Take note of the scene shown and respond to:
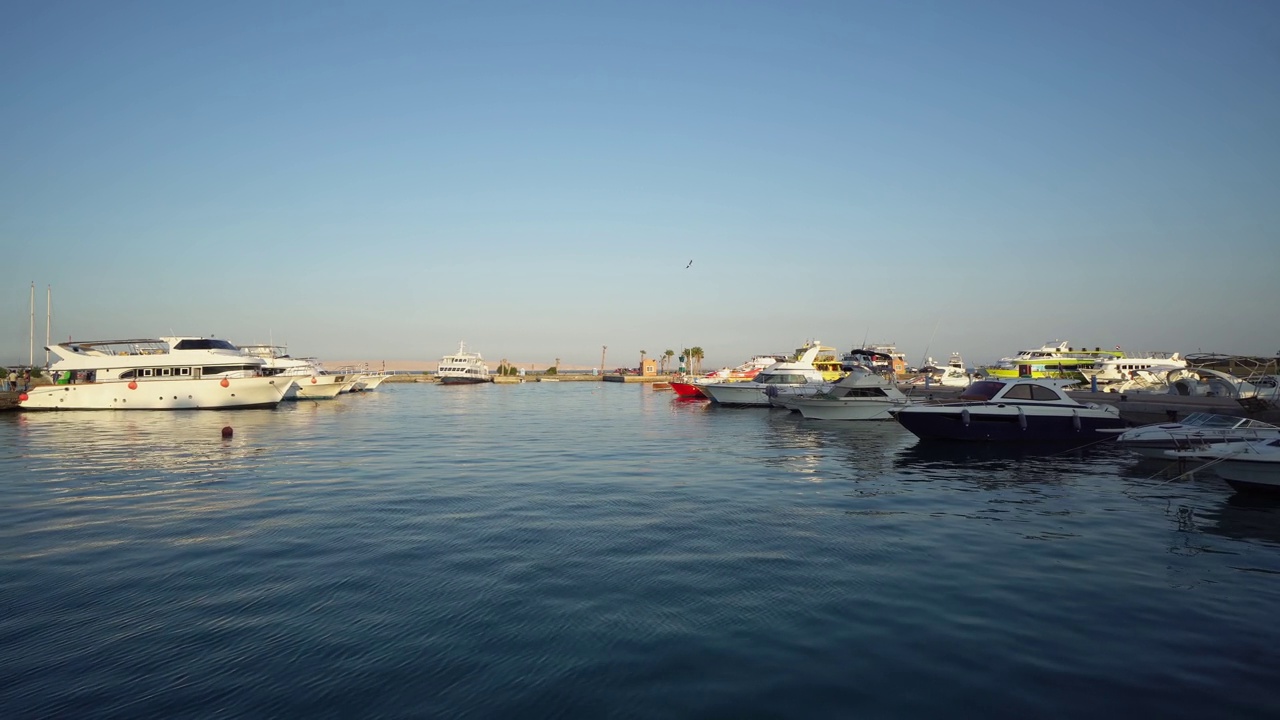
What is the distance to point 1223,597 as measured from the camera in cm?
901

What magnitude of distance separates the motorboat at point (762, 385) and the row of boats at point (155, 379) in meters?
33.4

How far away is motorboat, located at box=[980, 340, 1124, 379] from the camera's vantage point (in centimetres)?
6250

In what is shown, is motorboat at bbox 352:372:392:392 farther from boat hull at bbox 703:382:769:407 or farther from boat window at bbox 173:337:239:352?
boat hull at bbox 703:382:769:407

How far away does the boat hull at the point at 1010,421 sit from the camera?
2602 centimetres

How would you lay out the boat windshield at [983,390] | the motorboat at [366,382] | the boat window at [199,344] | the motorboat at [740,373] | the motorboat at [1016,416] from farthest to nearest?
the motorboat at [366,382] < the motorboat at [740,373] < the boat window at [199,344] < the boat windshield at [983,390] < the motorboat at [1016,416]

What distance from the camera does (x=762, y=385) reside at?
173ft

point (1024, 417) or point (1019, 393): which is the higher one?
point (1019, 393)

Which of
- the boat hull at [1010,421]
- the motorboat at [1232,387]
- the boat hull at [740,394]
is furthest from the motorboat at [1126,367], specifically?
the boat hull at [1010,421]

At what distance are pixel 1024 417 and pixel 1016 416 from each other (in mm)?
270

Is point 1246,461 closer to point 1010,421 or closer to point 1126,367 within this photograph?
point 1010,421

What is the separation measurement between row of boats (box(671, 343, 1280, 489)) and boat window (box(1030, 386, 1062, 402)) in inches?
1.3

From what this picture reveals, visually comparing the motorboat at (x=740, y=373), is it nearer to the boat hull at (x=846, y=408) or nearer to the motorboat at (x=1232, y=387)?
the boat hull at (x=846, y=408)

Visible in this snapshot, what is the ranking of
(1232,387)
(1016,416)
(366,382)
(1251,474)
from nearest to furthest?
(1251,474) → (1016,416) → (1232,387) → (366,382)

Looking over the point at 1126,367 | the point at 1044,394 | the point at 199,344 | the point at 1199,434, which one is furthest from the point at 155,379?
the point at 1126,367
